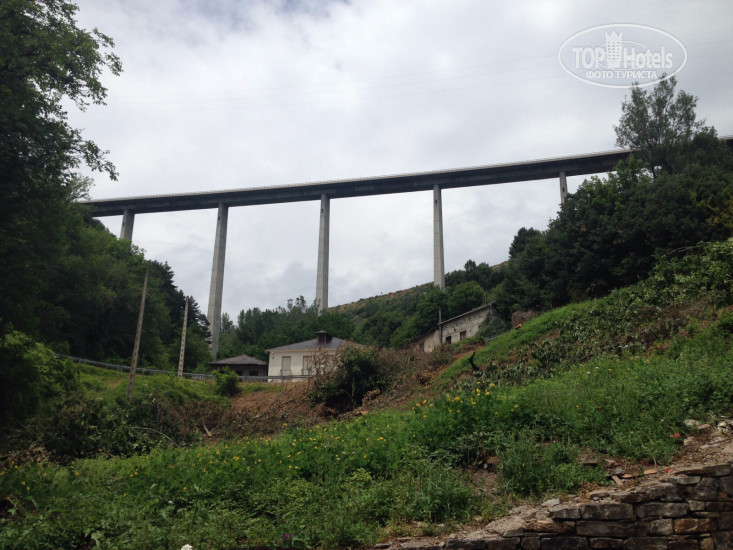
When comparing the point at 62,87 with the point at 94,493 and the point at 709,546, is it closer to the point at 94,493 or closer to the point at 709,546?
the point at 94,493

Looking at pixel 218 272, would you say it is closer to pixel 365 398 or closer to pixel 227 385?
pixel 227 385

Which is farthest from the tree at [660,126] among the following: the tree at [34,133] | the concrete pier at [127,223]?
the concrete pier at [127,223]

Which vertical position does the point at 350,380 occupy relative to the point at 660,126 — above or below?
below

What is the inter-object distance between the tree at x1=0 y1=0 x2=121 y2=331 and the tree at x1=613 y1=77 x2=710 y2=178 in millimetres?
Result: 27933

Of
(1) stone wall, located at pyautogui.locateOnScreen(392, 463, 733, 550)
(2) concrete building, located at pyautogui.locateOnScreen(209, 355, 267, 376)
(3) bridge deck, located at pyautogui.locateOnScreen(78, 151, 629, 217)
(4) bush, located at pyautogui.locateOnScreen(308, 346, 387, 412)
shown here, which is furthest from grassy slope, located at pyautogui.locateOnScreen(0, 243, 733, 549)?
(3) bridge deck, located at pyautogui.locateOnScreen(78, 151, 629, 217)

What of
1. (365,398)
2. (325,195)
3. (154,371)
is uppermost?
(325,195)

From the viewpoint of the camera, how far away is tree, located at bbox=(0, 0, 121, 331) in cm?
1219

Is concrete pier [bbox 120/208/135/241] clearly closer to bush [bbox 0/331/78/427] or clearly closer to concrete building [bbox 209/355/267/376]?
concrete building [bbox 209/355/267/376]

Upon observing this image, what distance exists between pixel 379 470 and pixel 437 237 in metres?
38.8

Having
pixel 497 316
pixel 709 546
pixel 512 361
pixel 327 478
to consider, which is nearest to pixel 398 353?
pixel 512 361

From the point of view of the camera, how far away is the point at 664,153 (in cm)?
3203

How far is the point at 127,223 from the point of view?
5225 centimetres

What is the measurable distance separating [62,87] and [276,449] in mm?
9820

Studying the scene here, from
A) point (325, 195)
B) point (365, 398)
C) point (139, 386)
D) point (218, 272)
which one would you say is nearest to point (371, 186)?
point (325, 195)
